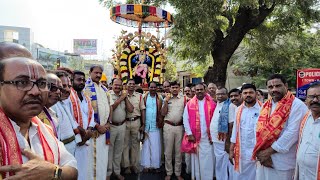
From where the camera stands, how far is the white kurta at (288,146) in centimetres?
325

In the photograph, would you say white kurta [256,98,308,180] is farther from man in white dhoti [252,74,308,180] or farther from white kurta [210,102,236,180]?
white kurta [210,102,236,180]

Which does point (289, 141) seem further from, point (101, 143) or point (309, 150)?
point (101, 143)

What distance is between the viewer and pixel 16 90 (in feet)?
4.53

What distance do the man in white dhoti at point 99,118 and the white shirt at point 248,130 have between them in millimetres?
2146

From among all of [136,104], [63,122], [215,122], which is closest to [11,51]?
[63,122]

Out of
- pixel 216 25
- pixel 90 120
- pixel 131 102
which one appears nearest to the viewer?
pixel 90 120

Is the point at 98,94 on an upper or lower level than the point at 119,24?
lower

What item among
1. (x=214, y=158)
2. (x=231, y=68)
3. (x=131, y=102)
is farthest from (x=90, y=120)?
(x=231, y=68)

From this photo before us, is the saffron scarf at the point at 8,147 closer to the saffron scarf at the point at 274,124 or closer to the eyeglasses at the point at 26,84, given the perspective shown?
the eyeglasses at the point at 26,84

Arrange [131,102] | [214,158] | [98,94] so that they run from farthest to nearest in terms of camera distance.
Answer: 1. [131,102]
2. [214,158]
3. [98,94]

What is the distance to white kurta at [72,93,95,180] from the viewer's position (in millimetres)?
3738

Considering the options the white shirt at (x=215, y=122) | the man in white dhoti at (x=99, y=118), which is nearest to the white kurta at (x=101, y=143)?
the man in white dhoti at (x=99, y=118)

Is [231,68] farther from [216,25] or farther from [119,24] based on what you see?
[119,24]

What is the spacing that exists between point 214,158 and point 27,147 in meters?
4.15
